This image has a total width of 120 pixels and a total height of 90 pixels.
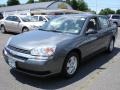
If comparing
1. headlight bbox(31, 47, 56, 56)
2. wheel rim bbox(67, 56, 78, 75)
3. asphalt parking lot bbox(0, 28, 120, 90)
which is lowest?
asphalt parking lot bbox(0, 28, 120, 90)

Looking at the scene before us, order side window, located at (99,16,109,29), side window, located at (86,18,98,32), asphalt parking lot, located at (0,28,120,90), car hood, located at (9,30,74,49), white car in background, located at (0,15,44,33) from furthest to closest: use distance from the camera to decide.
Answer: white car in background, located at (0,15,44,33) < side window, located at (99,16,109,29) < side window, located at (86,18,98,32) < car hood, located at (9,30,74,49) < asphalt parking lot, located at (0,28,120,90)

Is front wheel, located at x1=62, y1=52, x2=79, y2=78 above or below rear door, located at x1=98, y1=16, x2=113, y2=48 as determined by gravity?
below

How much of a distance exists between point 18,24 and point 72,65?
1049 centimetres

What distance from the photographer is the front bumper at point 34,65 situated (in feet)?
18.0

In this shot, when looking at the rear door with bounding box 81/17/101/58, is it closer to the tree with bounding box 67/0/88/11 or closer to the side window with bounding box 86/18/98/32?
the side window with bounding box 86/18/98/32

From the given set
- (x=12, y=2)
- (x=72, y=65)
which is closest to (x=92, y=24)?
(x=72, y=65)

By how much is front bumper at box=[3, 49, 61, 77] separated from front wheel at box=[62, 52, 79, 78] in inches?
11.4

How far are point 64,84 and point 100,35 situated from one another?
8.71 ft

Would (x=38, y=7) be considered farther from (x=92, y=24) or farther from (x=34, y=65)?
(x=34, y=65)

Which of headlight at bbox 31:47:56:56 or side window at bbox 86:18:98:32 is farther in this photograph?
side window at bbox 86:18:98:32

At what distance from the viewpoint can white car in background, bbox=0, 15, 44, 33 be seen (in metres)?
15.7

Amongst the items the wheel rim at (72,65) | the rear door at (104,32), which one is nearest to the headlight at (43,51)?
the wheel rim at (72,65)

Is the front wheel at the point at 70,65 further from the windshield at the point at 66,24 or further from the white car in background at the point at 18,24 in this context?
the white car in background at the point at 18,24

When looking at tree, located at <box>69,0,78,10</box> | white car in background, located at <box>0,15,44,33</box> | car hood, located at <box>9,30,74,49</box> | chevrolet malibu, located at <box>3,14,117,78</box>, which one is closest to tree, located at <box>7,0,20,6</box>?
tree, located at <box>69,0,78,10</box>
